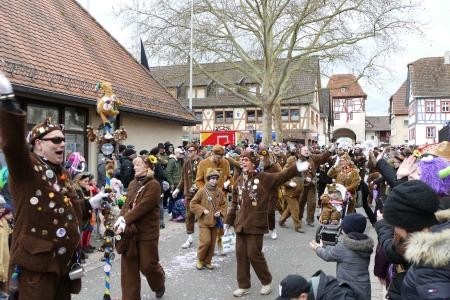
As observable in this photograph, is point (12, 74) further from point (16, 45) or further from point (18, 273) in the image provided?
point (18, 273)

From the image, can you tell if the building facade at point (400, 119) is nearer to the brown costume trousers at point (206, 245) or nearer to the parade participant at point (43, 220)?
the brown costume trousers at point (206, 245)

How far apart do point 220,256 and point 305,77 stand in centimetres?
3430

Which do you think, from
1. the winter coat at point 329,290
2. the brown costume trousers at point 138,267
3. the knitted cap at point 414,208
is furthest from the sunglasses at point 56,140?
the knitted cap at point 414,208

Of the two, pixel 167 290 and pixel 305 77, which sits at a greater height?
pixel 305 77

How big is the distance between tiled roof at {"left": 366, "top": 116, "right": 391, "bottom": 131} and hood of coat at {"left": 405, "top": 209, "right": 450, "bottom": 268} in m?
83.2

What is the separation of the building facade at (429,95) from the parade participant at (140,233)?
45.5m

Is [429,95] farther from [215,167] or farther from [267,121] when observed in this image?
[215,167]

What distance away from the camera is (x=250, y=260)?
5.88 m

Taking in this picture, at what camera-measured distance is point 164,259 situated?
7.63 metres

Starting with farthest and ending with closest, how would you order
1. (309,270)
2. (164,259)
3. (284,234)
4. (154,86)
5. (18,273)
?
(154,86) < (284,234) < (164,259) < (309,270) < (18,273)

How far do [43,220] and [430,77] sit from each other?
164 ft

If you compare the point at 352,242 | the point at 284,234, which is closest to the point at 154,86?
the point at 284,234

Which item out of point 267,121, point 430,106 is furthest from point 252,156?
point 430,106

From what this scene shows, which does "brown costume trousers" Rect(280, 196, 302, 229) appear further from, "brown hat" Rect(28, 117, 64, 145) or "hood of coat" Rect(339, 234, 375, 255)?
"brown hat" Rect(28, 117, 64, 145)
